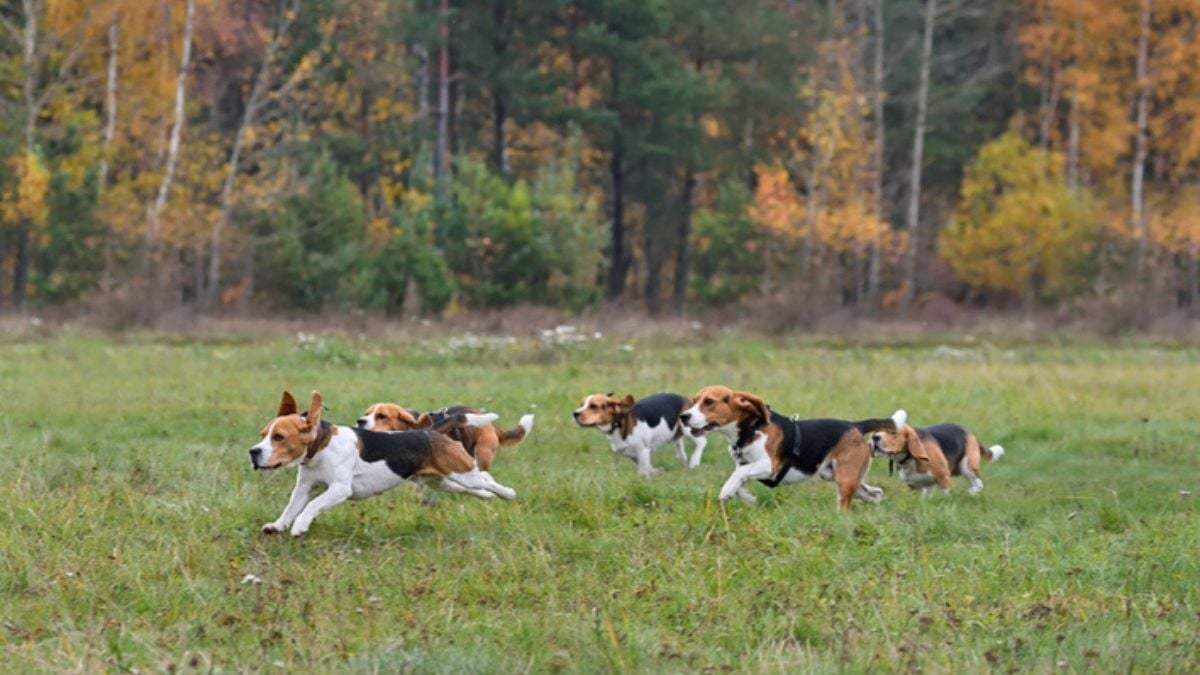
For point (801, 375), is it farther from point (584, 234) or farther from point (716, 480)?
point (584, 234)

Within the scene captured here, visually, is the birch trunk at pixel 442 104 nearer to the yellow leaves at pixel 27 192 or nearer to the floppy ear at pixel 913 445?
the yellow leaves at pixel 27 192

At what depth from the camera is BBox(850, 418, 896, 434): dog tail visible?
1198cm

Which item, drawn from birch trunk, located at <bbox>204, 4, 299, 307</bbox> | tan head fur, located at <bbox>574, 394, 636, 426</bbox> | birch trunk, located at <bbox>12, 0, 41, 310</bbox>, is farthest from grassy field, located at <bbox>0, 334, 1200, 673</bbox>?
birch trunk, located at <bbox>204, 4, 299, 307</bbox>

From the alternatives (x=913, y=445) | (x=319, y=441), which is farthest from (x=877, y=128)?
(x=319, y=441)

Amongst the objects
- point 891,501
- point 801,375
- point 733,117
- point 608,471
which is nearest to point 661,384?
point 801,375

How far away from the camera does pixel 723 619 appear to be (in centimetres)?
791

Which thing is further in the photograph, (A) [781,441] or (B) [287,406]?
(A) [781,441]

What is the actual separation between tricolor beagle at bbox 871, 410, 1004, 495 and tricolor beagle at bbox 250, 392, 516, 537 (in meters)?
3.15

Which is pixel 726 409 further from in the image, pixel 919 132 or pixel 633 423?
pixel 919 132

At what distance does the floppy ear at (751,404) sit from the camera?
1155 centimetres

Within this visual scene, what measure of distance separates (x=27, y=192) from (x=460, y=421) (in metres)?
27.5

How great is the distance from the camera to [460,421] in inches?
474

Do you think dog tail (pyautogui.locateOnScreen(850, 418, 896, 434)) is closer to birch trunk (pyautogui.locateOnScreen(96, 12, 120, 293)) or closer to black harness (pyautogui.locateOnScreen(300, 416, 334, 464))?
black harness (pyautogui.locateOnScreen(300, 416, 334, 464))

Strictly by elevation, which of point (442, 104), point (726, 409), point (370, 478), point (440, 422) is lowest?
point (370, 478)
